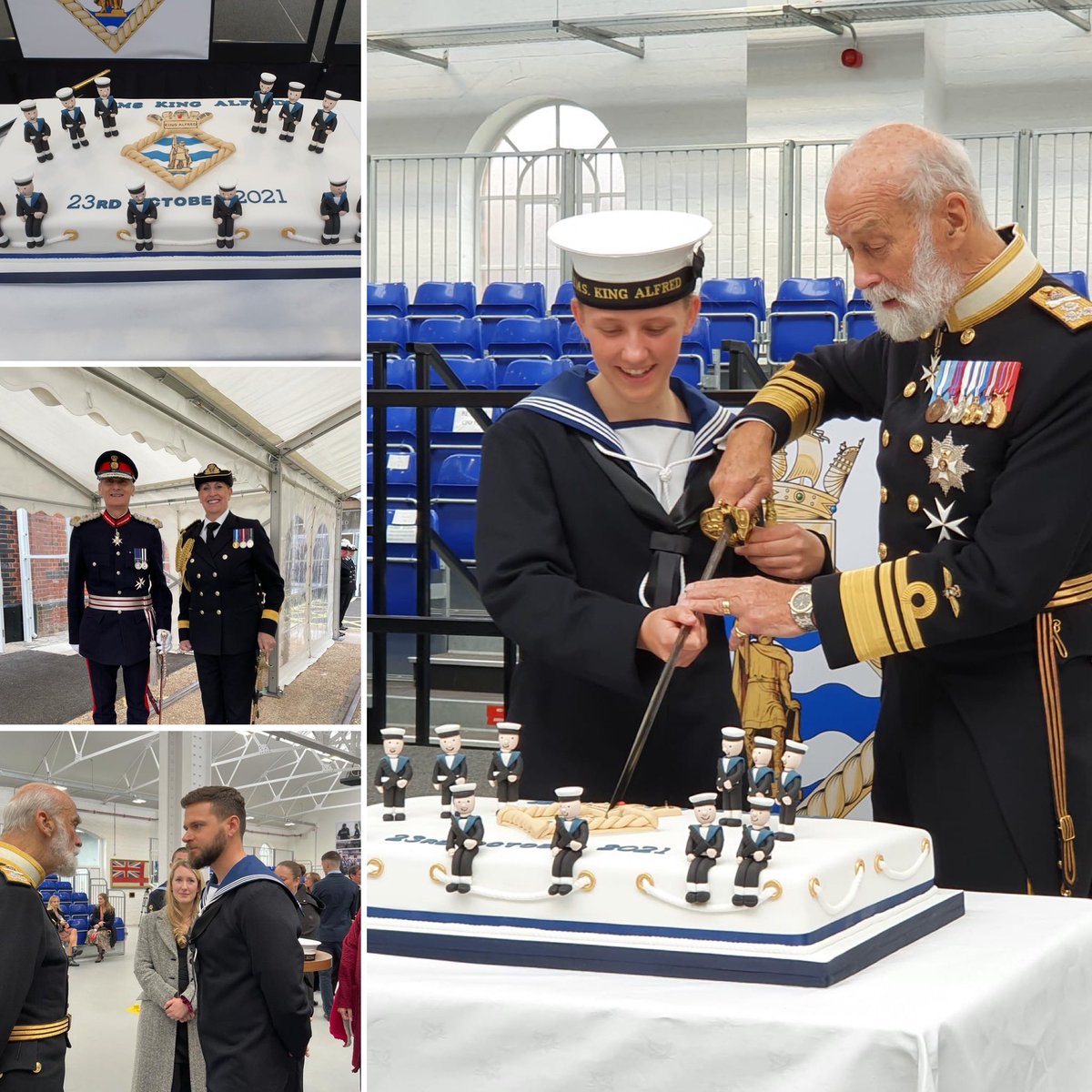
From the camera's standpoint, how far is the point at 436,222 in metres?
13.0

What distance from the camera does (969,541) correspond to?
1864 mm

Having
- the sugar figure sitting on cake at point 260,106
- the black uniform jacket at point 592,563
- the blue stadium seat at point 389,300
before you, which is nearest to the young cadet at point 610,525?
the black uniform jacket at point 592,563

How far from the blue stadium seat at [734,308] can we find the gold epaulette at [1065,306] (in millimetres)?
7558

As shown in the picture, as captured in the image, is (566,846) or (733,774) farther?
(733,774)

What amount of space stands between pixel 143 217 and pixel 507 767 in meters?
0.92

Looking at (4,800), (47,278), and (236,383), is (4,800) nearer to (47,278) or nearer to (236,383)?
(47,278)

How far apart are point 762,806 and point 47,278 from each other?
1.30 meters

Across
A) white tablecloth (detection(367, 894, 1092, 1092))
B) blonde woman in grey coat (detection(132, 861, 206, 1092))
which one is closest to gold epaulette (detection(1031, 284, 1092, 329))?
white tablecloth (detection(367, 894, 1092, 1092))

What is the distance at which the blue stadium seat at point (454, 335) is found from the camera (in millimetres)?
9508

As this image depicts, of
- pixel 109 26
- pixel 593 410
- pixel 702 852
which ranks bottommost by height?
pixel 702 852

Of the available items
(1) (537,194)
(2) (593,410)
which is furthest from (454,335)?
(2) (593,410)

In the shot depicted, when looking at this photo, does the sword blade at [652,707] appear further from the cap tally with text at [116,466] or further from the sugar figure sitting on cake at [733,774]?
the cap tally with text at [116,466]

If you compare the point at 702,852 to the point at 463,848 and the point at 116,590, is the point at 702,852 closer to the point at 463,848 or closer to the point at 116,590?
the point at 463,848

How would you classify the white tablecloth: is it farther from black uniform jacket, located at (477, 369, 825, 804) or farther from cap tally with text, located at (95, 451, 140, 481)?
cap tally with text, located at (95, 451, 140, 481)
